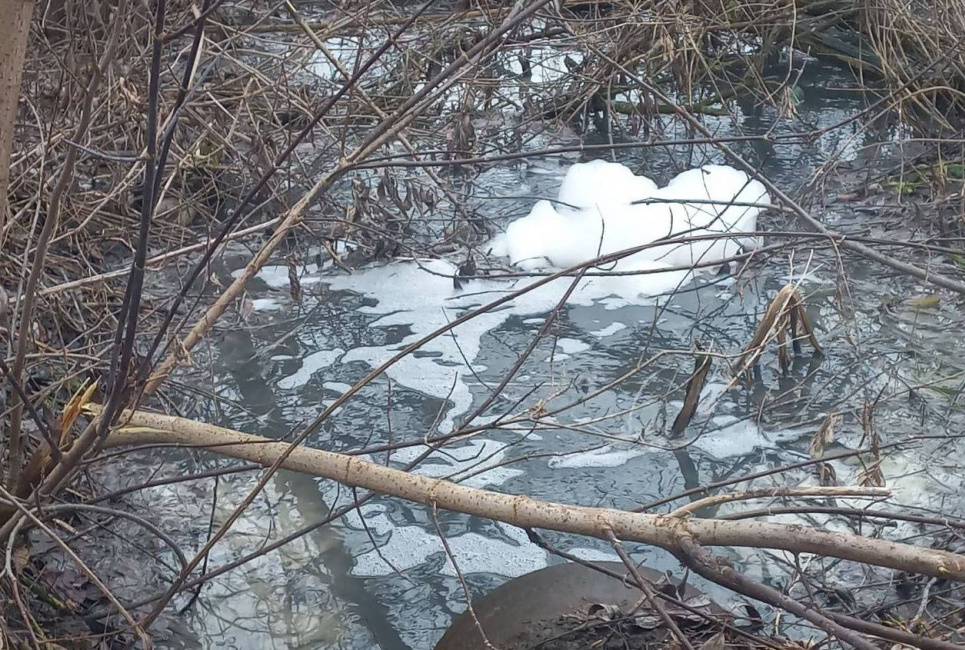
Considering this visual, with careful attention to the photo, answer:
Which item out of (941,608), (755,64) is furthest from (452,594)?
(755,64)

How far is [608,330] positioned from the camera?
4.32 metres

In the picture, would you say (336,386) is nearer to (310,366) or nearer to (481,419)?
(310,366)

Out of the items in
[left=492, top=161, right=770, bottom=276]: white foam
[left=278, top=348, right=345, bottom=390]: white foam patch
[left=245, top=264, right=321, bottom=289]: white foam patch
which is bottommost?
[left=278, top=348, right=345, bottom=390]: white foam patch

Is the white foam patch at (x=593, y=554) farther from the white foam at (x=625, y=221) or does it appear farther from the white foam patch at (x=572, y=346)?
the white foam at (x=625, y=221)

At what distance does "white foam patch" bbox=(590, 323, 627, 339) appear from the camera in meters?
4.30

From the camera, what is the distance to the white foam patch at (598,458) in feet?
11.5

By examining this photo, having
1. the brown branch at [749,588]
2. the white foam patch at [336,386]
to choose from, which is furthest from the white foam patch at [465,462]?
the brown branch at [749,588]

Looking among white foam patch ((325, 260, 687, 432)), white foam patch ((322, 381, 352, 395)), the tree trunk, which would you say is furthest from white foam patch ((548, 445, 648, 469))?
the tree trunk

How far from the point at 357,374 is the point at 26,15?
2419 mm

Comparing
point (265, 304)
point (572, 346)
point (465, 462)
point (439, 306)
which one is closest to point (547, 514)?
point (465, 462)

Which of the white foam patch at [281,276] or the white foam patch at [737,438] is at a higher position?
the white foam patch at [281,276]

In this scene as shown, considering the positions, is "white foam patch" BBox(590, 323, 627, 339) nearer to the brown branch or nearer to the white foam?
the white foam

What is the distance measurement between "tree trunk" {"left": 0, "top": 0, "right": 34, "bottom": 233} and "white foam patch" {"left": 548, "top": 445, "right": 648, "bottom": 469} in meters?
2.17

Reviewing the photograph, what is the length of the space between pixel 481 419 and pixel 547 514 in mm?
1854
